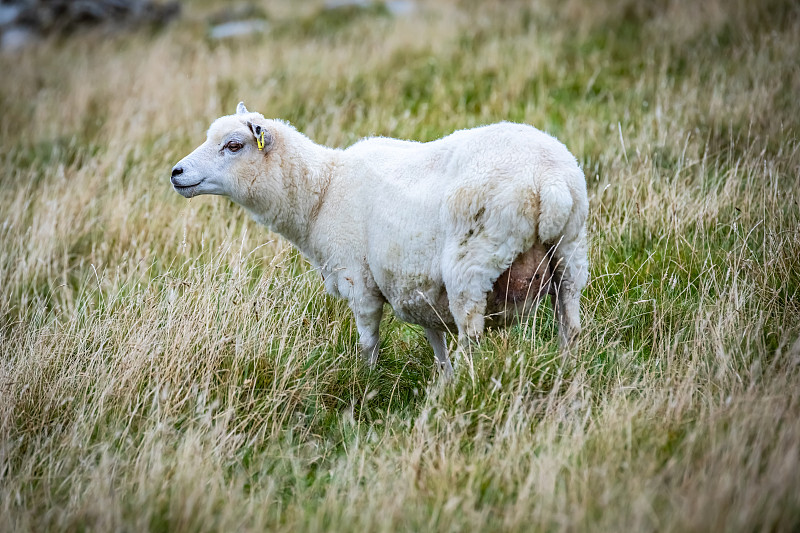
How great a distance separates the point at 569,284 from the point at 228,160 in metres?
1.95

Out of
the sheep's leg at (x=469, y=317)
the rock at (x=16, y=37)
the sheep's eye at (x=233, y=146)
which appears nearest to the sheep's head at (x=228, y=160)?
the sheep's eye at (x=233, y=146)

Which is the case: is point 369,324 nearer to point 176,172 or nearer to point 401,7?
point 176,172

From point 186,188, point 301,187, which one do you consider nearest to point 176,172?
point 186,188

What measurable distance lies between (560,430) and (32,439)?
2336mm

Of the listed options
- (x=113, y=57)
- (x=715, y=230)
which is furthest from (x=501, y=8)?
(x=715, y=230)

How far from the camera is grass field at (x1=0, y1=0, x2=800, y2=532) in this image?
264 cm

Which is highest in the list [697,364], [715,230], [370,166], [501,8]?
[501,8]

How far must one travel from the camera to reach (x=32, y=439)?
323 cm

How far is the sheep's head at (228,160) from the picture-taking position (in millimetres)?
3889

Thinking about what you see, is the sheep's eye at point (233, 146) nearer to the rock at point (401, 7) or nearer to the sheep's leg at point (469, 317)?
the sheep's leg at point (469, 317)

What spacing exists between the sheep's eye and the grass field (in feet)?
2.07

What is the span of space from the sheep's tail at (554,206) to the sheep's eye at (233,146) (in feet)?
5.87

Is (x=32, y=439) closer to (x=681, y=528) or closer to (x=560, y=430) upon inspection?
(x=560, y=430)

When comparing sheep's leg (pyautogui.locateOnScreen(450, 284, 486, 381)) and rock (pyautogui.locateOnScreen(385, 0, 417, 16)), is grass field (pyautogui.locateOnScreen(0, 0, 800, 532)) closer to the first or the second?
sheep's leg (pyautogui.locateOnScreen(450, 284, 486, 381))
